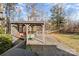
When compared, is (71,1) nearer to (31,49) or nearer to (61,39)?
(61,39)

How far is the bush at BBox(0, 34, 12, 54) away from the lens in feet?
9.43

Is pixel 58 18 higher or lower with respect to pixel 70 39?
higher

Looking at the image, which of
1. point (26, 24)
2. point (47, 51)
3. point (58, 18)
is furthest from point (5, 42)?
point (58, 18)

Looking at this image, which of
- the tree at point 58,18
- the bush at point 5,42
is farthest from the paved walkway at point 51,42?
the bush at point 5,42

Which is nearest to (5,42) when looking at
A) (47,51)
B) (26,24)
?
(26,24)

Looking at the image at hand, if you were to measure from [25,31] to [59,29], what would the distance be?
397 millimetres

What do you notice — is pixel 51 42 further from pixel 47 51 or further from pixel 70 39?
pixel 70 39

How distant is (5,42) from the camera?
2885 mm

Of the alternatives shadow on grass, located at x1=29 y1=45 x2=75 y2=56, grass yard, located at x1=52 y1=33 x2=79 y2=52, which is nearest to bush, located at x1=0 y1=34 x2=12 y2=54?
shadow on grass, located at x1=29 y1=45 x2=75 y2=56

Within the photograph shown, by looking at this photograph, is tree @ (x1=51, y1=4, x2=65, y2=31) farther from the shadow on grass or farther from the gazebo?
the shadow on grass

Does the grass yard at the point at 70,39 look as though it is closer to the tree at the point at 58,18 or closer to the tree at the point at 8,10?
the tree at the point at 58,18

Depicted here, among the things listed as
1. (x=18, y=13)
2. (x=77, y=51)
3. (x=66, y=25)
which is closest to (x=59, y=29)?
(x=66, y=25)

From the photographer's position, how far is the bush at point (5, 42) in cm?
287

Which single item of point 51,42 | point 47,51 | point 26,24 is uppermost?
point 26,24
